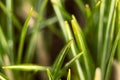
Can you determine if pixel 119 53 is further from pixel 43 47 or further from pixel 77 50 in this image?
pixel 43 47

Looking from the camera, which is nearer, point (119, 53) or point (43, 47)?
point (119, 53)

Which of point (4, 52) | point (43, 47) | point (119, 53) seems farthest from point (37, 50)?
point (119, 53)

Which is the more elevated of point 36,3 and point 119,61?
point 36,3

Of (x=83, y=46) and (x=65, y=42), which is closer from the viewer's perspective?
(x=83, y=46)

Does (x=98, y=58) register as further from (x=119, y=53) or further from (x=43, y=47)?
(x=43, y=47)

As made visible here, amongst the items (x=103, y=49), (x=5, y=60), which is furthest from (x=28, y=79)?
(x=103, y=49)
